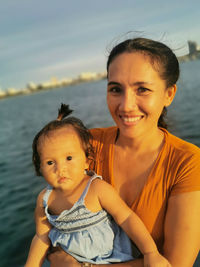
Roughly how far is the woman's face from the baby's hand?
858 mm

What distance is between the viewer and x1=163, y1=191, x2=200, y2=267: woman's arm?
1692 mm

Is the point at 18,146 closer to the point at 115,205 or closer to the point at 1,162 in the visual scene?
the point at 1,162

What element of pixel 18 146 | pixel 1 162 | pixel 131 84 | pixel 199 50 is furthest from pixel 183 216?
pixel 18 146

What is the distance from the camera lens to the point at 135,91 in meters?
1.88

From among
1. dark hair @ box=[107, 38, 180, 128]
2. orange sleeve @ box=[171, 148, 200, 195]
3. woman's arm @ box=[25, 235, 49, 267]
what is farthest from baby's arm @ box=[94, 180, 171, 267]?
dark hair @ box=[107, 38, 180, 128]

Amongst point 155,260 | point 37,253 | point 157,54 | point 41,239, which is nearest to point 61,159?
point 41,239

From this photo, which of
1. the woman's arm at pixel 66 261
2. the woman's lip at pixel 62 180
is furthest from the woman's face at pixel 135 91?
the woman's arm at pixel 66 261

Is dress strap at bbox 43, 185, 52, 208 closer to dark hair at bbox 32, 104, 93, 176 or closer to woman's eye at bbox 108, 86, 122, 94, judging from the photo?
dark hair at bbox 32, 104, 93, 176

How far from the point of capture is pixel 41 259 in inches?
83.3

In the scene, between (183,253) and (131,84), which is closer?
(183,253)

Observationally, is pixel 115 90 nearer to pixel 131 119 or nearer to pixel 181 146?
pixel 131 119

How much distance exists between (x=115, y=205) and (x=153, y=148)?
54 cm

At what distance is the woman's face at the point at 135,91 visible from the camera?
6.07ft

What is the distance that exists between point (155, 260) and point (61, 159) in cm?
93
